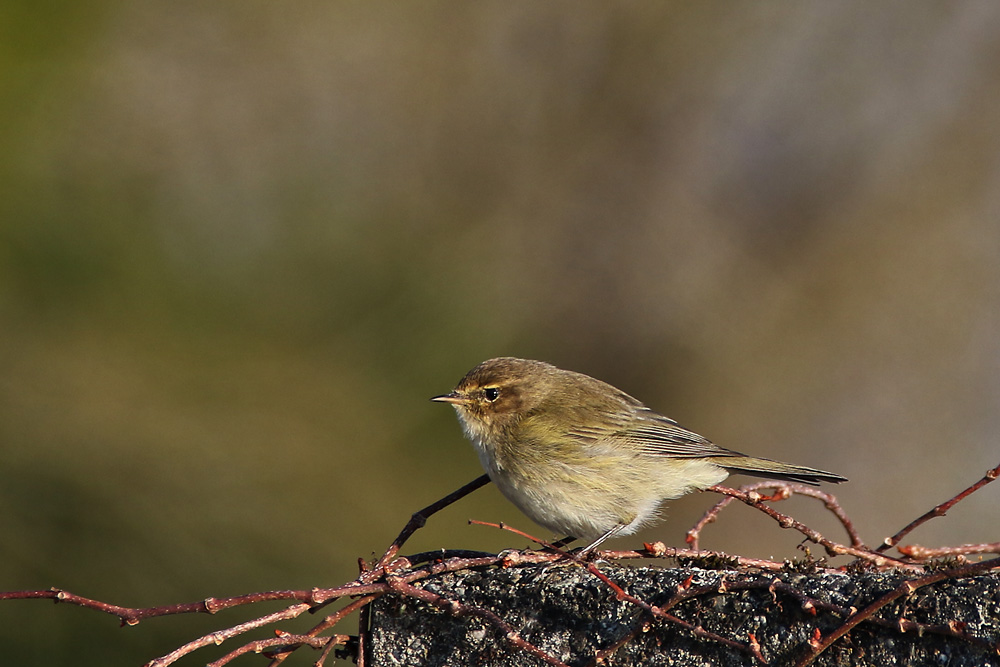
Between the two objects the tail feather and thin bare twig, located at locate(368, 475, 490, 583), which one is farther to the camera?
the tail feather

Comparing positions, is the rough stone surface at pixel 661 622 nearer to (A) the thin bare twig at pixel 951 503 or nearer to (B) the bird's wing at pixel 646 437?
(A) the thin bare twig at pixel 951 503

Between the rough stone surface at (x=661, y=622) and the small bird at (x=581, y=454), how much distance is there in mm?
1212

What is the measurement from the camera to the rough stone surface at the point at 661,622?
2336 millimetres

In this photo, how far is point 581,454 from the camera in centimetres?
429

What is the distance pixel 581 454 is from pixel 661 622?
5.64 ft

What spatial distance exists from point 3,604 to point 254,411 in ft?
7.39

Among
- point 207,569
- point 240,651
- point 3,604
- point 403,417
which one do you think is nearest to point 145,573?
point 207,569

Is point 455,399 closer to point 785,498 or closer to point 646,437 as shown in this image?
point 646,437

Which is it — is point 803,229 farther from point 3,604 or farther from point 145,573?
point 3,604

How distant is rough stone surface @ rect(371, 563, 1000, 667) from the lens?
7.66 feet

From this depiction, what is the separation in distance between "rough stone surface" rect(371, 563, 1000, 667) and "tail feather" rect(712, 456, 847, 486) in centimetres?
138

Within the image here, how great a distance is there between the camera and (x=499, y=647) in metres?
2.78

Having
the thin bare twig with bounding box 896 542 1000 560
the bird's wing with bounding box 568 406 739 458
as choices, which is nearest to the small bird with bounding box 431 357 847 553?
the bird's wing with bounding box 568 406 739 458

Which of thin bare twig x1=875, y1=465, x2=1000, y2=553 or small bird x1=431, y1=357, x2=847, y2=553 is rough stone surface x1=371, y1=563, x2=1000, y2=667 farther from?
small bird x1=431, y1=357, x2=847, y2=553
